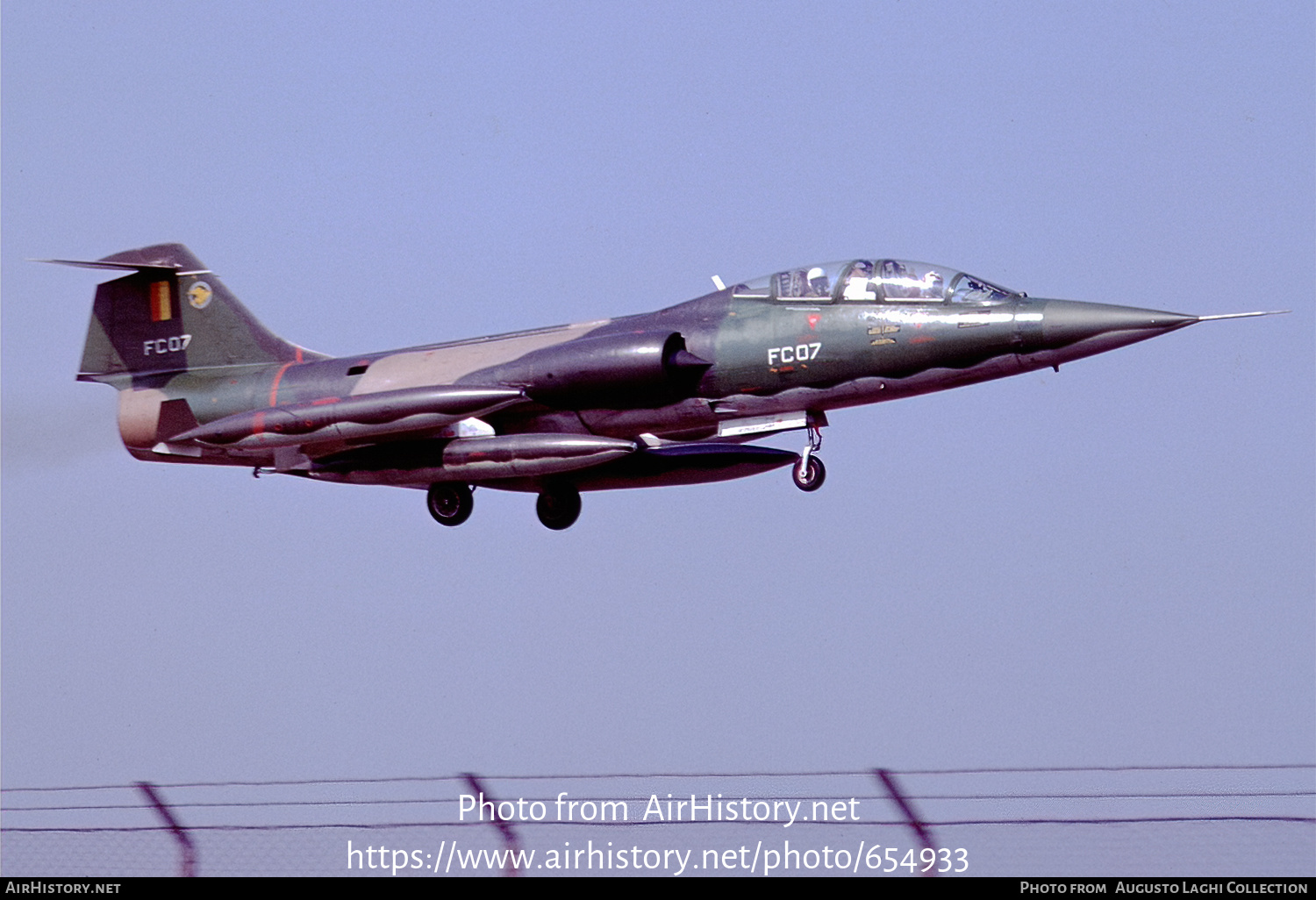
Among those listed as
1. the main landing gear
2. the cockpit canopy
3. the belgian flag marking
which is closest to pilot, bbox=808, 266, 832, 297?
the cockpit canopy

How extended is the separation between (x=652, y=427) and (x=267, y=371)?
5428mm

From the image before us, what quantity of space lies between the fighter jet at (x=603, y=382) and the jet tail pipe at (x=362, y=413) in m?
0.02

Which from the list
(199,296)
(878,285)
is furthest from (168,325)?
(878,285)

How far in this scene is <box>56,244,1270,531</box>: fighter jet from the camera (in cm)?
1781

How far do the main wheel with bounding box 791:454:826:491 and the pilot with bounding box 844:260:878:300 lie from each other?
1744 millimetres

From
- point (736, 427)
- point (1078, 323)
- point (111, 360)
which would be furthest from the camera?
point (111, 360)

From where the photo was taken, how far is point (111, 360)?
22500 mm

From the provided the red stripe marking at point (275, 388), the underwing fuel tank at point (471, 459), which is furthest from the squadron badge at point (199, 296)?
Answer: the underwing fuel tank at point (471, 459)

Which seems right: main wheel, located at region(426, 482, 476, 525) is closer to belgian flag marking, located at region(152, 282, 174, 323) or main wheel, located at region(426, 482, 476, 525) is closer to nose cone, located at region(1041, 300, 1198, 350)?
belgian flag marking, located at region(152, 282, 174, 323)
